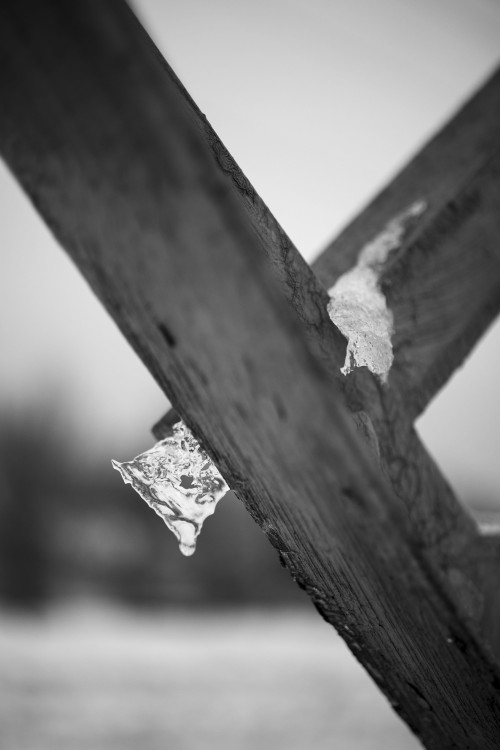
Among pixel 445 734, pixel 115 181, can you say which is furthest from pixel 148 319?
pixel 445 734

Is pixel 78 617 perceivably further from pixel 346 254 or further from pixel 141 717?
pixel 346 254

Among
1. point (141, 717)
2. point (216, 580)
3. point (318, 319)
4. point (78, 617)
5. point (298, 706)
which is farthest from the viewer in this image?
point (216, 580)

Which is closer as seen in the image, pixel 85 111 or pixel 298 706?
pixel 85 111

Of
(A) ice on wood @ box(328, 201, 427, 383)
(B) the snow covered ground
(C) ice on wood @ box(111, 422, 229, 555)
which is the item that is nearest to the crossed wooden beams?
(A) ice on wood @ box(328, 201, 427, 383)

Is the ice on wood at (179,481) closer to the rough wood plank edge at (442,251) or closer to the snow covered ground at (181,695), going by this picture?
the rough wood plank edge at (442,251)

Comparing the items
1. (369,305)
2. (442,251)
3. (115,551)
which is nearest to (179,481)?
(369,305)

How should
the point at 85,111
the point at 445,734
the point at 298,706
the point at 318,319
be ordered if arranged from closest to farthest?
the point at 85,111 < the point at 318,319 < the point at 445,734 < the point at 298,706
